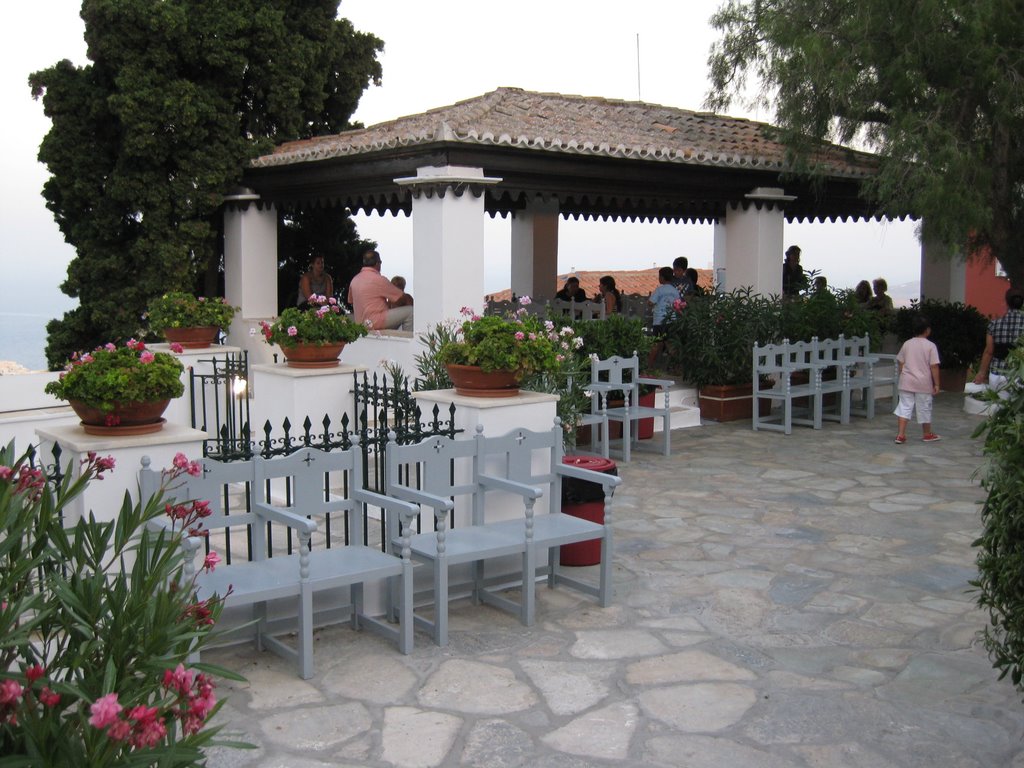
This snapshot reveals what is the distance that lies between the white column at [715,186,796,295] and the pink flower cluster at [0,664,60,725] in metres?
13.3

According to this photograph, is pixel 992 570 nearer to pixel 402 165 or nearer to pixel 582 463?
pixel 582 463

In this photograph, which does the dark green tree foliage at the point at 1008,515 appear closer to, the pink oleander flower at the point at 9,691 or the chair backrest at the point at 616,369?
the pink oleander flower at the point at 9,691

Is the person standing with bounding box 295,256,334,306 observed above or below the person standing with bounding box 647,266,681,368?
above

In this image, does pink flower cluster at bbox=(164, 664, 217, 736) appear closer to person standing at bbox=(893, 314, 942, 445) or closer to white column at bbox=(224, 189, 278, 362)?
person standing at bbox=(893, 314, 942, 445)

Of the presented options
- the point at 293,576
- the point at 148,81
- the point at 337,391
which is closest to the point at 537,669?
the point at 293,576

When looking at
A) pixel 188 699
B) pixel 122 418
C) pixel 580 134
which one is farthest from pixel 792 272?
pixel 188 699

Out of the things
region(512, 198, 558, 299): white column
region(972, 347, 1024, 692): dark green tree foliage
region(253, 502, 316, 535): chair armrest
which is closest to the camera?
region(972, 347, 1024, 692): dark green tree foliage

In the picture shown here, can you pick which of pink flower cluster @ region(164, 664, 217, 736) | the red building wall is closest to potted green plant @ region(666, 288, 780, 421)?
pink flower cluster @ region(164, 664, 217, 736)

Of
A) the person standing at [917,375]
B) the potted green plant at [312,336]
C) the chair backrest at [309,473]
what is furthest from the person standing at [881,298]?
the chair backrest at [309,473]

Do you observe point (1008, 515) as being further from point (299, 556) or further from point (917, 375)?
point (917, 375)

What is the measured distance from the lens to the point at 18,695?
2.13 meters

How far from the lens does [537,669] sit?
5.01m

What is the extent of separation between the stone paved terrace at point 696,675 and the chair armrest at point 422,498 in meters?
0.67

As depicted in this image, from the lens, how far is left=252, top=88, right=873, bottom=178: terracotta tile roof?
12.0 m
